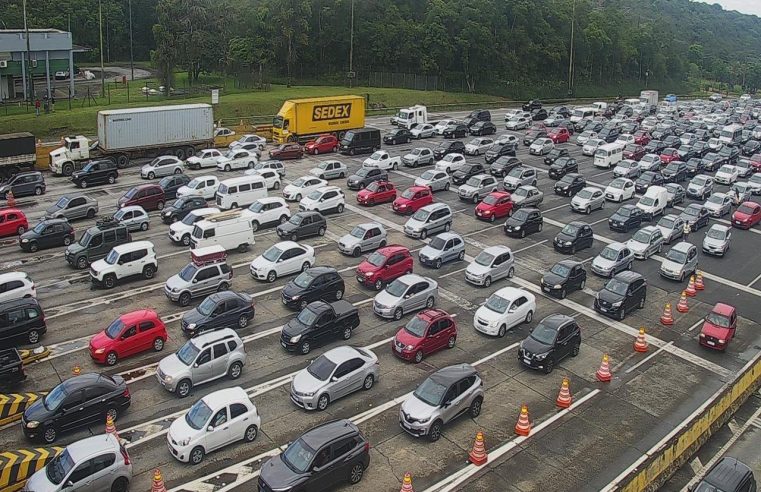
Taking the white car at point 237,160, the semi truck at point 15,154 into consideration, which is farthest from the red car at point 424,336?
the semi truck at point 15,154

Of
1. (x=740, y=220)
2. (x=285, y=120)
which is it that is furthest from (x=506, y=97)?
(x=740, y=220)

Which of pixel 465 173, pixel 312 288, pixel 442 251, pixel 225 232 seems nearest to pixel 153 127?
pixel 225 232

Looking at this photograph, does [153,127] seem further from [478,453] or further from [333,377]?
[478,453]

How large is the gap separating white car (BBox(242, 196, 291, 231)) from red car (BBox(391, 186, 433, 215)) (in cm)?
720

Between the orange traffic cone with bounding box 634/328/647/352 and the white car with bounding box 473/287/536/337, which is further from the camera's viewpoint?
the white car with bounding box 473/287/536/337

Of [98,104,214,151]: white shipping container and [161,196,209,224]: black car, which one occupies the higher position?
[98,104,214,151]: white shipping container

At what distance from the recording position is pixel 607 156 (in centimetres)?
6053

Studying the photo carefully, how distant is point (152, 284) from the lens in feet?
111

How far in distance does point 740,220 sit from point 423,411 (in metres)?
34.1

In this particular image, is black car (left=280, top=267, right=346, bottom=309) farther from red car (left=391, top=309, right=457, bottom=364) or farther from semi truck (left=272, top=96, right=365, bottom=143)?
semi truck (left=272, top=96, right=365, bottom=143)

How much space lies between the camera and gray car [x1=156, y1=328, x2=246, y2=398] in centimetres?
2431

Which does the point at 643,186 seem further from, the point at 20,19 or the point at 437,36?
the point at 20,19

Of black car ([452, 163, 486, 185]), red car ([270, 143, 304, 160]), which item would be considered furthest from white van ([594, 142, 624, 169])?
red car ([270, 143, 304, 160])

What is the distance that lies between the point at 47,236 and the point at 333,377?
21.7 m
